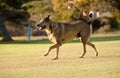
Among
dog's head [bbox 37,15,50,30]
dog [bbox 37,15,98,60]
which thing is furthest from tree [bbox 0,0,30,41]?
dog's head [bbox 37,15,50,30]

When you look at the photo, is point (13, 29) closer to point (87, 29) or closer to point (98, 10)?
point (98, 10)

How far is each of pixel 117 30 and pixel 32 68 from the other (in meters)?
34.1

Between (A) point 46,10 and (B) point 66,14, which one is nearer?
(B) point 66,14

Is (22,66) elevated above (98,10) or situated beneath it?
elevated above

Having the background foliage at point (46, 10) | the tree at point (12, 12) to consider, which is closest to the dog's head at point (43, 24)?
the background foliage at point (46, 10)

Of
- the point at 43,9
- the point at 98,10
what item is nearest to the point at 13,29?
the point at 43,9

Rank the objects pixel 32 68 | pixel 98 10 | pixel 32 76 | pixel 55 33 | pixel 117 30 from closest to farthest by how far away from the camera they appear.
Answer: pixel 32 76, pixel 32 68, pixel 55 33, pixel 98 10, pixel 117 30

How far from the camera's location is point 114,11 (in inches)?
1763

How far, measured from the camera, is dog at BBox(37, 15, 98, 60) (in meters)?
16.9

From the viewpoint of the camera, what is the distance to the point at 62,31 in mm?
17375

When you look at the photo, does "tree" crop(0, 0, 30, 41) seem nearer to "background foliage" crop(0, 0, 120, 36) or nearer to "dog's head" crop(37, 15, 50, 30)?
"background foliage" crop(0, 0, 120, 36)

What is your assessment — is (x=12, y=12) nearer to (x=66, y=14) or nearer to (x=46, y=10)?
(x=46, y=10)

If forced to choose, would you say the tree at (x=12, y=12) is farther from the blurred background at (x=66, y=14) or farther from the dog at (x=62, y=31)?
the dog at (x=62, y=31)

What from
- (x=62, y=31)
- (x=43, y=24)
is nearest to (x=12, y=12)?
(x=62, y=31)
